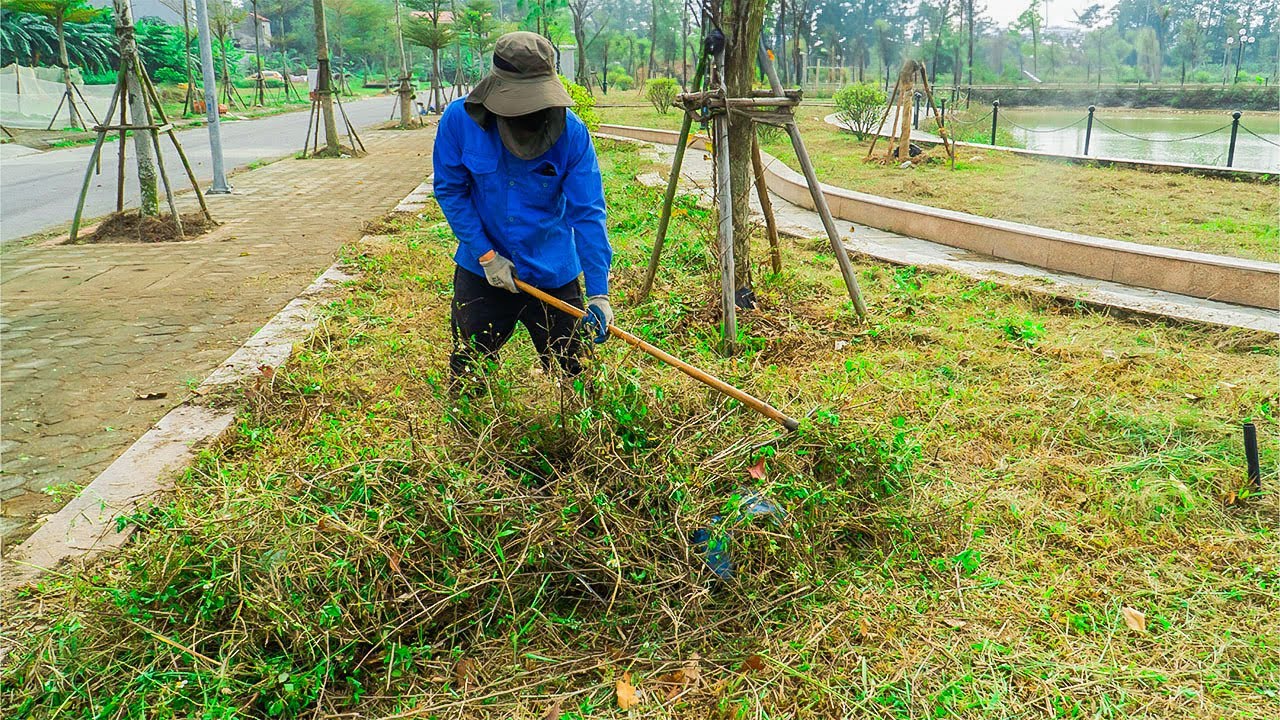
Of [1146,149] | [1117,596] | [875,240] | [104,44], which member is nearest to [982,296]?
[875,240]

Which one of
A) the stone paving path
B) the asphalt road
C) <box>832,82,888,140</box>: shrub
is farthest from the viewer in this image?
<box>832,82,888,140</box>: shrub

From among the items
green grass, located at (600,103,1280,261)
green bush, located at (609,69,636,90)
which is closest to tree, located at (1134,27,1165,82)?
green bush, located at (609,69,636,90)

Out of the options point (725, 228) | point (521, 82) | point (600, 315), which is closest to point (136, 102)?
point (725, 228)

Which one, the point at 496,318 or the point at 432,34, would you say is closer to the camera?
the point at 496,318

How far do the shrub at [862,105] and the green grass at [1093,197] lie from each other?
9.98 ft

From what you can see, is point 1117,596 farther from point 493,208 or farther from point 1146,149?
point 1146,149

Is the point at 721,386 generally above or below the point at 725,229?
below

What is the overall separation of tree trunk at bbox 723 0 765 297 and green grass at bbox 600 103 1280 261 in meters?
3.90

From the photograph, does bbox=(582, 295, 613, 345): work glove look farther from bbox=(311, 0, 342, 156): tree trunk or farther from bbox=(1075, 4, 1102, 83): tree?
bbox=(1075, 4, 1102, 83): tree

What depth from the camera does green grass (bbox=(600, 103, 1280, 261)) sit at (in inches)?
294

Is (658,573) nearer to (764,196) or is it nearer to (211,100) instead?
(764,196)

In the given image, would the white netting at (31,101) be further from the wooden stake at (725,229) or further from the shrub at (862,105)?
the wooden stake at (725,229)

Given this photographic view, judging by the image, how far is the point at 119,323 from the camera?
557 centimetres

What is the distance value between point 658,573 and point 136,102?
7.84 metres
